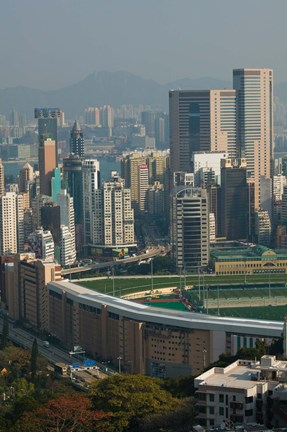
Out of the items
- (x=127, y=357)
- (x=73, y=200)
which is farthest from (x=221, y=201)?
(x=127, y=357)

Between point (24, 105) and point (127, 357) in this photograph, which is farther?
point (24, 105)

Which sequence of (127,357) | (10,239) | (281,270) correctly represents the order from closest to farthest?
(127,357) → (281,270) → (10,239)

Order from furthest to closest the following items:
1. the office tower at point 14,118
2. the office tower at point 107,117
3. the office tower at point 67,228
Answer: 1. the office tower at point 107,117
2. the office tower at point 14,118
3. the office tower at point 67,228

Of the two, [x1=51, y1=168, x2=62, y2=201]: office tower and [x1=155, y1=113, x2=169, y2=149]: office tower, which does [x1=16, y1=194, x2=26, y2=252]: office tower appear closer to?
[x1=51, y1=168, x2=62, y2=201]: office tower

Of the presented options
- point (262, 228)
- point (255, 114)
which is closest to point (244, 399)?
point (262, 228)

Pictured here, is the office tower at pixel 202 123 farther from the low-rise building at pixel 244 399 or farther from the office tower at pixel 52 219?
the low-rise building at pixel 244 399

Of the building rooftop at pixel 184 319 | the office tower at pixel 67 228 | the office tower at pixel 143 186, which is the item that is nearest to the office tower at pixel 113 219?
the office tower at pixel 67 228

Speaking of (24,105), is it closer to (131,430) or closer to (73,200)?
(73,200)
